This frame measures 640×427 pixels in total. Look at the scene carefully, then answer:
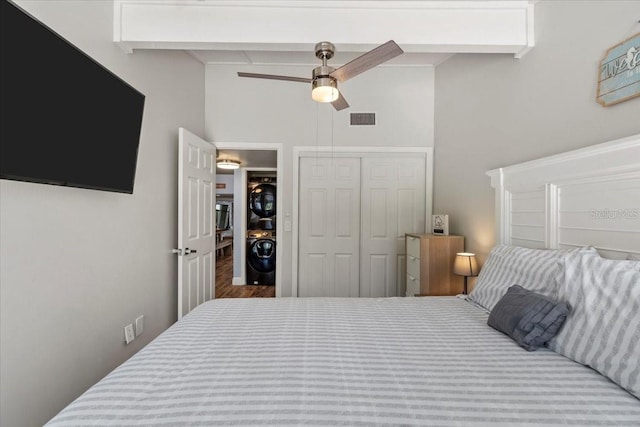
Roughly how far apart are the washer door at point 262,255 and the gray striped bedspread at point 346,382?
334 cm

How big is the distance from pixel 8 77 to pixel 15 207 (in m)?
0.55

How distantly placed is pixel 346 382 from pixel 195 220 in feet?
7.49

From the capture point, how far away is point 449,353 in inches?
47.2

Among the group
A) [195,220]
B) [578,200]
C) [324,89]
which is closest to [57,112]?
[324,89]

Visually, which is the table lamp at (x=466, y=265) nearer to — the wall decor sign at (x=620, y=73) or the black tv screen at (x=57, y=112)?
the wall decor sign at (x=620, y=73)

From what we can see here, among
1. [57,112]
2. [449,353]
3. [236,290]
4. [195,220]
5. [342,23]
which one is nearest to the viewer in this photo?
[449,353]

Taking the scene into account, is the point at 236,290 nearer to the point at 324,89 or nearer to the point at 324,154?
the point at 324,154

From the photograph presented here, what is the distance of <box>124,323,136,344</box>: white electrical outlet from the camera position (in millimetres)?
2061

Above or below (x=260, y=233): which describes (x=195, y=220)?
above

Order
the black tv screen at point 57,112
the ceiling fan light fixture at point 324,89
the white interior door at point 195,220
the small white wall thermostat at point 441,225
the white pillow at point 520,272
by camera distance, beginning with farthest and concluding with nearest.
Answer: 1. the small white wall thermostat at point 441,225
2. the white interior door at point 195,220
3. the ceiling fan light fixture at point 324,89
4. the white pillow at point 520,272
5. the black tv screen at point 57,112

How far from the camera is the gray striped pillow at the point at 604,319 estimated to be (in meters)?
0.96

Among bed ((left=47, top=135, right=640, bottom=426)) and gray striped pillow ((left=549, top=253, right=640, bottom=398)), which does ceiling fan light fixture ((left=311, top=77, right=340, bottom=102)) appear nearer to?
bed ((left=47, top=135, right=640, bottom=426))

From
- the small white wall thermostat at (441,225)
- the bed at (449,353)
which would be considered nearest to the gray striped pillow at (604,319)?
the bed at (449,353)

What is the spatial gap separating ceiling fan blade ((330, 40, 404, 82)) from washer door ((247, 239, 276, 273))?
337 centimetres
